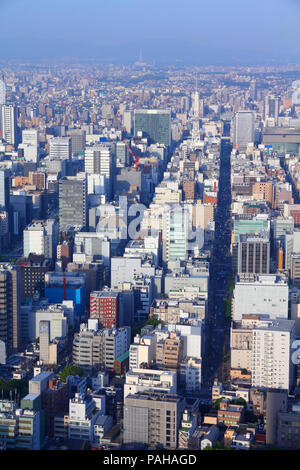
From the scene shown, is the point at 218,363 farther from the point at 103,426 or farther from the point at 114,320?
the point at 103,426

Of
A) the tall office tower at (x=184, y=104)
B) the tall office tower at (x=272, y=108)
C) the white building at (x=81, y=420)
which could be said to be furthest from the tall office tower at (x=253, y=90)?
the white building at (x=81, y=420)

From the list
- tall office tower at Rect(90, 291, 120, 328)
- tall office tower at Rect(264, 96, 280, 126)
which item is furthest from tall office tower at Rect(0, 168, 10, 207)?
tall office tower at Rect(264, 96, 280, 126)

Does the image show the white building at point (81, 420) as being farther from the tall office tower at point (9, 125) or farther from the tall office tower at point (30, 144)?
the tall office tower at point (9, 125)

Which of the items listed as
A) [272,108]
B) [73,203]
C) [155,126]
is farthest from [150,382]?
[272,108]

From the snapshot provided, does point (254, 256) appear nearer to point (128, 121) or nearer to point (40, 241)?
point (40, 241)
